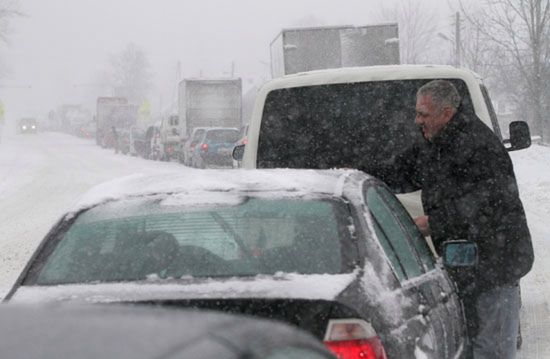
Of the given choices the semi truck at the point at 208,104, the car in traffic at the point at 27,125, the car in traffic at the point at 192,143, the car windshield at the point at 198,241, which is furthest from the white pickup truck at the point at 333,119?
the car in traffic at the point at 27,125

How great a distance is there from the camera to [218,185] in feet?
13.4

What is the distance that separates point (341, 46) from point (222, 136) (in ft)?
47.8

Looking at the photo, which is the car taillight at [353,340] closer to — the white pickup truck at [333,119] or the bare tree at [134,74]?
the white pickup truck at [333,119]

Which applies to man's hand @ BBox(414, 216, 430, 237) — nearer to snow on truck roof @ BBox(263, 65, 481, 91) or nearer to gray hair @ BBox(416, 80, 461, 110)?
gray hair @ BBox(416, 80, 461, 110)

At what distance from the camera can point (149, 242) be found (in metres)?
3.90

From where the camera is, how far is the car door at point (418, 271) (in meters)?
3.93

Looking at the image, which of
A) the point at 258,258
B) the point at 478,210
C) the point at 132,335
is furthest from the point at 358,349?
the point at 478,210

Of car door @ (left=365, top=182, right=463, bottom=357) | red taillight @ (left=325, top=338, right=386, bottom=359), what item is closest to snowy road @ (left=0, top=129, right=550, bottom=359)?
car door @ (left=365, top=182, right=463, bottom=357)

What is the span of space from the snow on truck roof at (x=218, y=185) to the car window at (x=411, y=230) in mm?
451

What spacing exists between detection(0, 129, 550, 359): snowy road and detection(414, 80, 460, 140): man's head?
199 cm

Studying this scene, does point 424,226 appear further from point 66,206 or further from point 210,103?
point 210,103

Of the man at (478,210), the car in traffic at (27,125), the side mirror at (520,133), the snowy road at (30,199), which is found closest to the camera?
the man at (478,210)

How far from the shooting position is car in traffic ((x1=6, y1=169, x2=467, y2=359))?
3.23 metres

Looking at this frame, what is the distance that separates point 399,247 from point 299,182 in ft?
1.89
